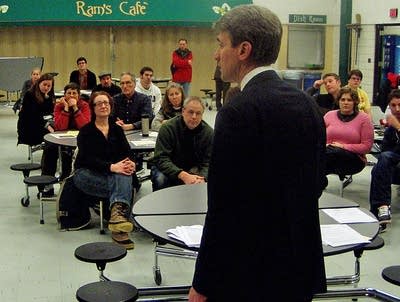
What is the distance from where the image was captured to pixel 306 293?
67.3 inches

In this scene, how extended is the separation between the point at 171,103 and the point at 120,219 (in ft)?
5.52

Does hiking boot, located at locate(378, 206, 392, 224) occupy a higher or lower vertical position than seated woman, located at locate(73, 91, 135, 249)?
lower

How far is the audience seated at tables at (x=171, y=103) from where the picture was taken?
5.89 meters

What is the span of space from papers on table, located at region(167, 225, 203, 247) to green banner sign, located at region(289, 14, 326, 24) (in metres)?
12.7

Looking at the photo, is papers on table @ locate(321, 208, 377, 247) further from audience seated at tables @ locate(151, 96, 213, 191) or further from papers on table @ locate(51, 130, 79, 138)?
papers on table @ locate(51, 130, 79, 138)

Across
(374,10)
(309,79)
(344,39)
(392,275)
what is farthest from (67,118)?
(344,39)

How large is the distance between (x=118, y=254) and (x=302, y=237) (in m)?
1.69

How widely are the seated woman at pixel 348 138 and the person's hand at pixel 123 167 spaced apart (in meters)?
1.91

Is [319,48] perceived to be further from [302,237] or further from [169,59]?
[302,237]

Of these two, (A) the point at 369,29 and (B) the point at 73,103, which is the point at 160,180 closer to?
(B) the point at 73,103


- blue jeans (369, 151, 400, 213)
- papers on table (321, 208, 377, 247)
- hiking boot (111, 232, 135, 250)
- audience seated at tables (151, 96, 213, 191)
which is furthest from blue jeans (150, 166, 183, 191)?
papers on table (321, 208, 377, 247)

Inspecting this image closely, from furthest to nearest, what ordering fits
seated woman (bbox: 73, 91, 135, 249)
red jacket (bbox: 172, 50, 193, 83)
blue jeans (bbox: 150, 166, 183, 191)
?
red jacket (bbox: 172, 50, 193, 83), blue jeans (bbox: 150, 166, 183, 191), seated woman (bbox: 73, 91, 135, 249)

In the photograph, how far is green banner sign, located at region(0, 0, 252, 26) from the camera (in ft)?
43.7

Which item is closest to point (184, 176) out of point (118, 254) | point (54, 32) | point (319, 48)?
point (118, 254)
